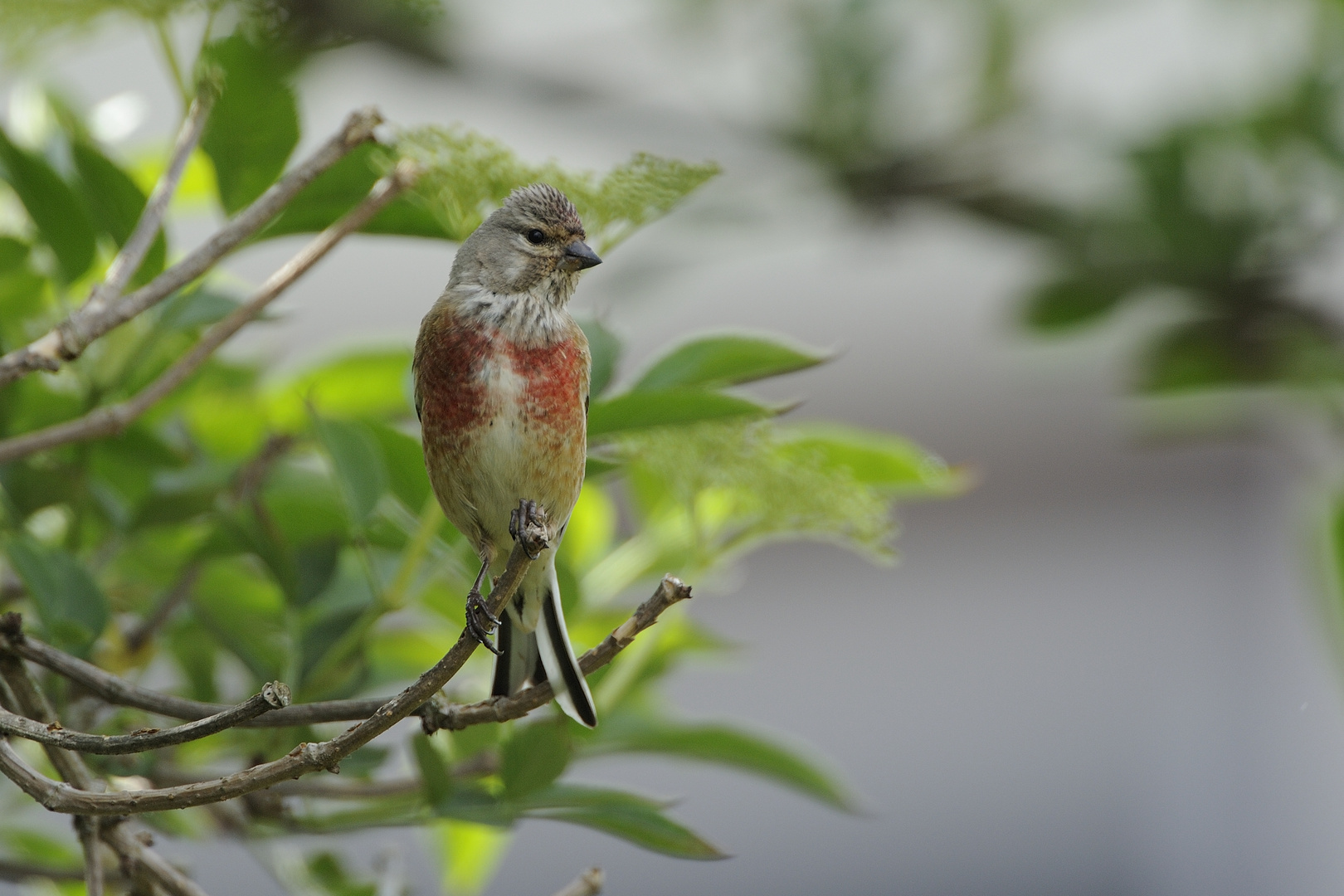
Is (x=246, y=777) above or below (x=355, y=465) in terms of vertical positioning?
below

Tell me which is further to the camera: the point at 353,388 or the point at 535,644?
the point at 353,388

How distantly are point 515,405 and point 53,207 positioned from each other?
0.41 meters

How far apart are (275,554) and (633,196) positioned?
1.31 ft

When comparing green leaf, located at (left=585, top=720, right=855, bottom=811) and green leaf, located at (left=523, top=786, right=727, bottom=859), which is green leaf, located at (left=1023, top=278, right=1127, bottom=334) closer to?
green leaf, located at (left=585, top=720, right=855, bottom=811)

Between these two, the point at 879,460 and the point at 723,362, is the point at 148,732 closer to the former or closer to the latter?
the point at 723,362

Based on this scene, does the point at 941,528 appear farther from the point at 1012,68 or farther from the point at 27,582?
the point at 27,582

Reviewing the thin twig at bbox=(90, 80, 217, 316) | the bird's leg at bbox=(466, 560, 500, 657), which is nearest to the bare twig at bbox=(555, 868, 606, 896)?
the bird's leg at bbox=(466, 560, 500, 657)

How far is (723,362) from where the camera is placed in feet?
3.13

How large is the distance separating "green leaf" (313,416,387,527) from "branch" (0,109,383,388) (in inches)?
5.7

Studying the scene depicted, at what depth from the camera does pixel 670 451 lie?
94 centimetres

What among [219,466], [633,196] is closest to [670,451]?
[633,196]

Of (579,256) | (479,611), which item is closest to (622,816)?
(479,611)

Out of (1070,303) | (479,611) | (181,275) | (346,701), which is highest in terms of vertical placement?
(1070,303)

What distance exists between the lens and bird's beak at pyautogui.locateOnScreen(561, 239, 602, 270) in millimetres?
958
